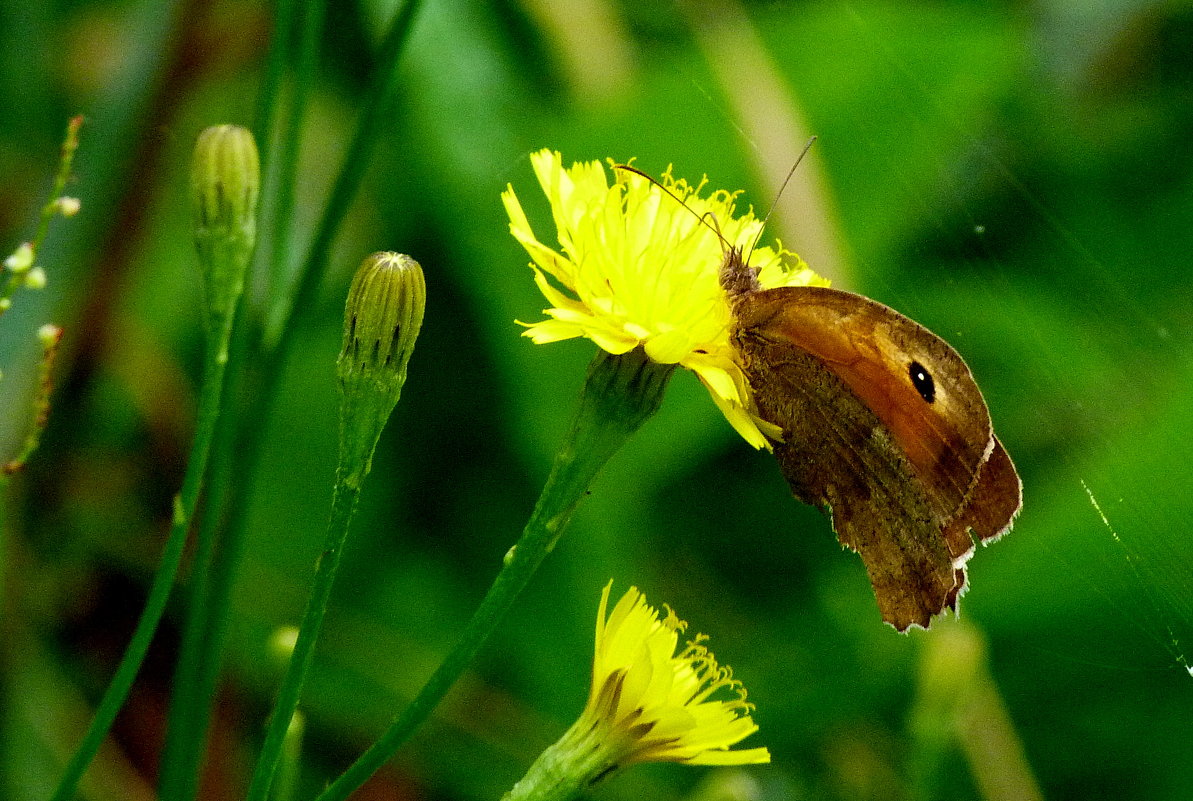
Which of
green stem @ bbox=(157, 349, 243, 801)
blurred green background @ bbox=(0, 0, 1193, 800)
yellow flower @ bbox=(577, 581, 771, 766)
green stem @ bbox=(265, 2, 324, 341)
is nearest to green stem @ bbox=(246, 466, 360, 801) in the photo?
green stem @ bbox=(157, 349, 243, 801)

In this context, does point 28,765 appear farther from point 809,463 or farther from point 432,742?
point 809,463

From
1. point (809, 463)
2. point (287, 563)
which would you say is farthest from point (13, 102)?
point (809, 463)

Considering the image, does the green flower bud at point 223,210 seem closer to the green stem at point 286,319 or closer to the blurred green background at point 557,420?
the green stem at point 286,319

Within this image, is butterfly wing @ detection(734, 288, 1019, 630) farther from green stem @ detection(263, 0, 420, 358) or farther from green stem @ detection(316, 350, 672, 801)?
green stem @ detection(263, 0, 420, 358)

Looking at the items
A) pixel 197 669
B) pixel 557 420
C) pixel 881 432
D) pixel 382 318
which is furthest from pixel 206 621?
pixel 557 420

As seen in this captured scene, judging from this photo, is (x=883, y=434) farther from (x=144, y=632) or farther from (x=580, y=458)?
(x=144, y=632)

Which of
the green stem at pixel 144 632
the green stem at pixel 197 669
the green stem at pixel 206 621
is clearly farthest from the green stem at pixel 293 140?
the green stem at pixel 144 632
